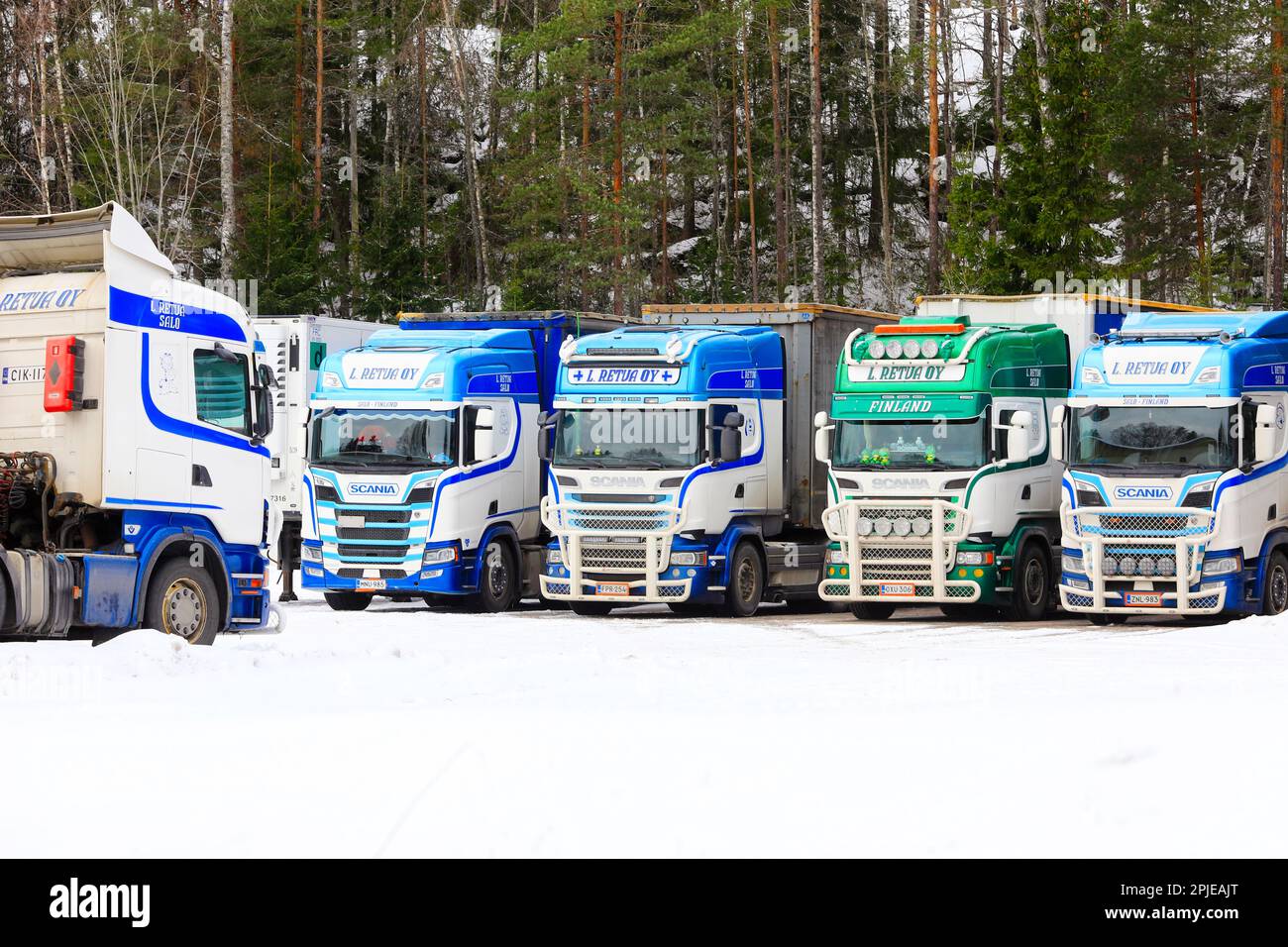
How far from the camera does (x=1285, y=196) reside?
49.8 m

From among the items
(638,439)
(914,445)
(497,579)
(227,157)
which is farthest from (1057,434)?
(227,157)

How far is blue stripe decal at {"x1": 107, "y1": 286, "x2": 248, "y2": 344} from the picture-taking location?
53.2 feet

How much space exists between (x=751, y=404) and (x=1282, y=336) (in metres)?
6.71

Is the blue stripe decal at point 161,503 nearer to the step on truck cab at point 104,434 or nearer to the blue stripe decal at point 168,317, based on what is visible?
the step on truck cab at point 104,434

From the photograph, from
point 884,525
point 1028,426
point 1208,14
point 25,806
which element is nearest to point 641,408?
point 884,525

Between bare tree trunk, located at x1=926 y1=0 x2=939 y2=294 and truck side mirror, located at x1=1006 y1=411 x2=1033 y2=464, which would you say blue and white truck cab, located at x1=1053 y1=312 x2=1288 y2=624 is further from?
bare tree trunk, located at x1=926 y1=0 x2=939 y2=294

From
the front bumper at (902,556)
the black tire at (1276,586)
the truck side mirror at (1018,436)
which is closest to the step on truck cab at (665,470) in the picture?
the front bumper at (902,556)

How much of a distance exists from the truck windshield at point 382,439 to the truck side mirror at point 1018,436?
718cm

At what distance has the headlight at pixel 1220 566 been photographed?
20875 millimetres

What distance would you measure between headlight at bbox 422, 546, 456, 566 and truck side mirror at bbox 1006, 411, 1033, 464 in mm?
7310

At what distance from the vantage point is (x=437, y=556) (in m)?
23.9

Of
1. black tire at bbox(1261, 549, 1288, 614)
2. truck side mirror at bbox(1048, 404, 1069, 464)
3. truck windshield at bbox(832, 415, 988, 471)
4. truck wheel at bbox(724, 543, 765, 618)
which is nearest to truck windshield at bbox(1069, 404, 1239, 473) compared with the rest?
truck side mirror at bbox(1048, 404, 1069, 464)

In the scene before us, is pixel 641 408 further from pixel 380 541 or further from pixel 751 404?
pixel 380 541

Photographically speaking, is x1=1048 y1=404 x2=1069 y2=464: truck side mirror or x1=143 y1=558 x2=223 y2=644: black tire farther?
x1=1048 y1=404 x2=1069 y2=464: truck side mirror
